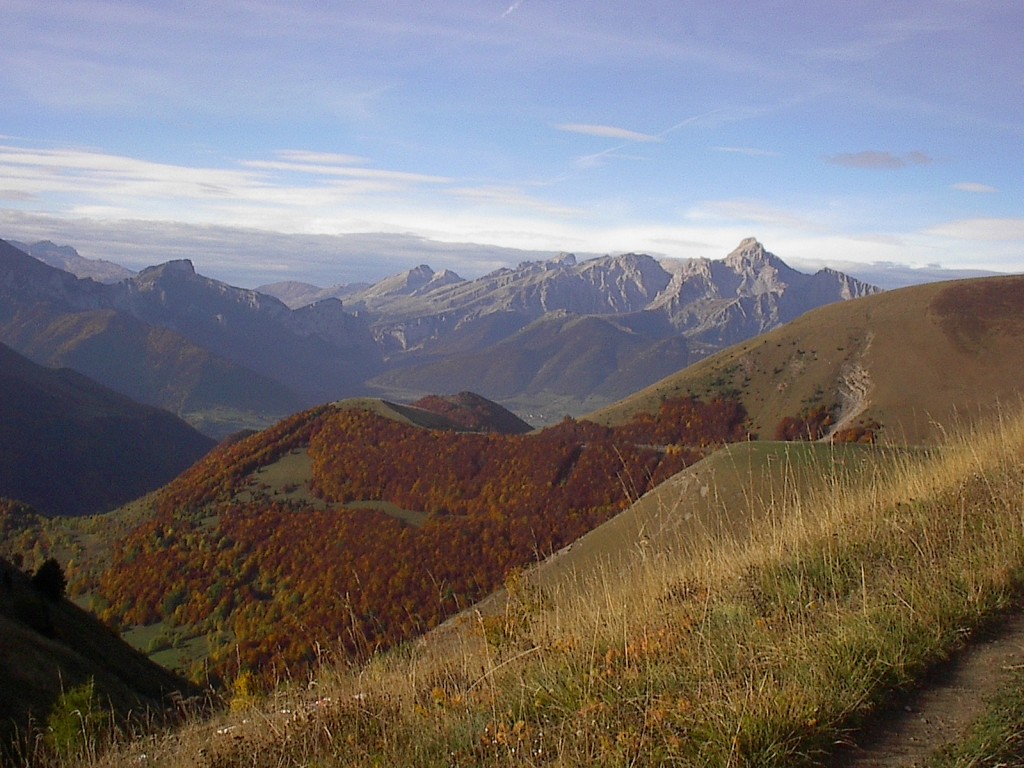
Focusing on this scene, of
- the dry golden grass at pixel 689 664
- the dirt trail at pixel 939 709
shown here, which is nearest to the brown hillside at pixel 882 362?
the dry golden grass at pixel 689 664

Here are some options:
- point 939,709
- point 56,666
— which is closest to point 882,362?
point 56,666

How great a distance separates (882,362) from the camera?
10381 cm

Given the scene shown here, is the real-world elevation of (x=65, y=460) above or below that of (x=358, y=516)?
below

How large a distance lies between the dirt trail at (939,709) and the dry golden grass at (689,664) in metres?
0.11

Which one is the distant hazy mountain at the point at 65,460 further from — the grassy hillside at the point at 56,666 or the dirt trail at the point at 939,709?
the dirt trail at the point at 939,709

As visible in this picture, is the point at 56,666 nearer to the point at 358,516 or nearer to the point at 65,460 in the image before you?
the point at 358,516

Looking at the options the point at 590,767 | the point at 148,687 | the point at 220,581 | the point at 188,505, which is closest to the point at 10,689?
the point at 148,687

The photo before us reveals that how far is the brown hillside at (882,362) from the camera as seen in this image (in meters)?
92.1

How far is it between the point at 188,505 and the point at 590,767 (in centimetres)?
11183

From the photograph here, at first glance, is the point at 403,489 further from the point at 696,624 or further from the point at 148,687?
the point at 696,624

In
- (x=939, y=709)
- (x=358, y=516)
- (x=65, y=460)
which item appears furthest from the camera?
(x=65, y=460)

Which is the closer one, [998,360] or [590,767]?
[590,767]

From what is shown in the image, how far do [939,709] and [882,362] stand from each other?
10922 cm

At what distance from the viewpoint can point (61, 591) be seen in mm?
34781
